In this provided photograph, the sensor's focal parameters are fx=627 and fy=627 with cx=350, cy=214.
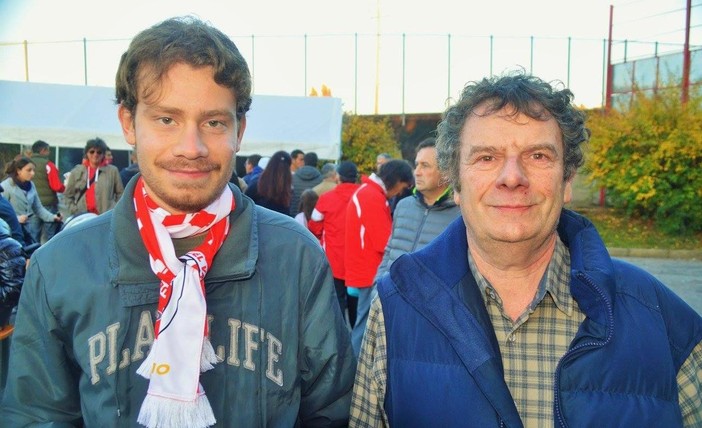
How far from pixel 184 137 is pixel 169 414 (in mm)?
781

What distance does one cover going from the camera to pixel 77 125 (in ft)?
48.5

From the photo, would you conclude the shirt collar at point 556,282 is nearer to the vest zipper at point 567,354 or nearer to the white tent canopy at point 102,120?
the vest zipper at point 567,354

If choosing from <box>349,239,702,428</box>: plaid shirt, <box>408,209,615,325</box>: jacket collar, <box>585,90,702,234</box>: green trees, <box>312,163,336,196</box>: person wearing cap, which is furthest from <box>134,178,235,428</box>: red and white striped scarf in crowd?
<box>585,90,702,234</box>: green trees

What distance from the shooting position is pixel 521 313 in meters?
2.10

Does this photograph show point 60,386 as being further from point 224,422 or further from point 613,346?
point 613,346

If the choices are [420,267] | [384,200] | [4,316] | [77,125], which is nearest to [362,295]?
[384,200]

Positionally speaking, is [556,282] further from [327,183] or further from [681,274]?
[681,274]

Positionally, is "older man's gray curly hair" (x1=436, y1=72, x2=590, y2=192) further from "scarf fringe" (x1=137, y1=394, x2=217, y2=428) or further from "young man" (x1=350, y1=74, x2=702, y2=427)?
"scarf fringe" (x1=137, y1=394, x2=217, y2=428)

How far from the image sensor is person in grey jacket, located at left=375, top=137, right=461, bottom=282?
14.2 ft

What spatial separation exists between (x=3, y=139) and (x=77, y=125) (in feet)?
5.37

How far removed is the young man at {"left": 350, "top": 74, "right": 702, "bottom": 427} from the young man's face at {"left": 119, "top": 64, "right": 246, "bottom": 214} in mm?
731

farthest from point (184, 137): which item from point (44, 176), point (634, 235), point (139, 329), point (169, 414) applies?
point (634, 235)

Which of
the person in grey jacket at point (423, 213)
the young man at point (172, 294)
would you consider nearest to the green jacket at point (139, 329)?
the young man at point (172, 294)

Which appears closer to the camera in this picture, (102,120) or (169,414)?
(169,414)
